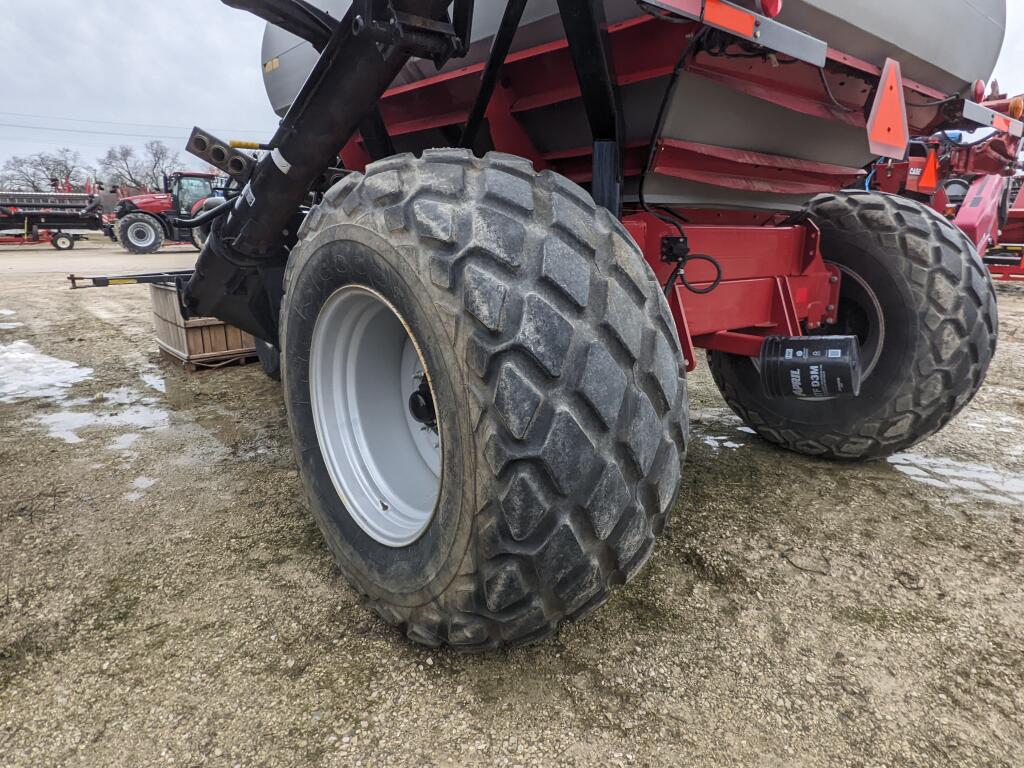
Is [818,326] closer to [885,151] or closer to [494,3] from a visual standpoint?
[885,151]

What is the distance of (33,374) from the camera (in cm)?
485

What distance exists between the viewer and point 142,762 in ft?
4.59

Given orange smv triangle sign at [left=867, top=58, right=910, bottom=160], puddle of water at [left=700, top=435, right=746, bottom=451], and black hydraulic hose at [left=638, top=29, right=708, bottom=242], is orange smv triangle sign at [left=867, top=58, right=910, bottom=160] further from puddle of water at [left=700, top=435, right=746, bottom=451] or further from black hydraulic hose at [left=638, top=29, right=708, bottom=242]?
puddle of water at [left=700, top=435, right=746, bottom=451]

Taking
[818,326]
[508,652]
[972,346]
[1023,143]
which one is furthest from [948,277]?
[508,652]

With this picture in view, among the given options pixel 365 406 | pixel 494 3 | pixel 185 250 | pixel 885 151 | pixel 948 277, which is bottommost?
pixel 185 250

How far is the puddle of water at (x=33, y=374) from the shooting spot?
435 cm

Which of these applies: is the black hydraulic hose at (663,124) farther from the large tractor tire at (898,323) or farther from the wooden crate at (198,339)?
the wooden crate at (198,339)

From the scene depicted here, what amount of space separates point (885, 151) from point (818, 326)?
1.02 m

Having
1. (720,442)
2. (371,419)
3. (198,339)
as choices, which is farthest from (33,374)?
(720,442)

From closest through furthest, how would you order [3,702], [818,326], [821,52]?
1. [3,702]
2. [821,52]
3. [818,326]

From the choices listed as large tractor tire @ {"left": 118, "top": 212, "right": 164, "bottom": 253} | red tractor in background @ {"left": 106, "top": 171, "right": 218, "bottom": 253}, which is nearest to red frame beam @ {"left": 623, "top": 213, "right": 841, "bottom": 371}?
red tractor in background @ {"left": 106, "top": 171, "right": 218, "bottom": 253}

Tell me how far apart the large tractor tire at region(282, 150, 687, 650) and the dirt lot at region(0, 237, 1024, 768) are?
226mm

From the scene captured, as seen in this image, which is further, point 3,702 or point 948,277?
point 948,277

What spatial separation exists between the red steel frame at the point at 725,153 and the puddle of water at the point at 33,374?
3.34 meters
